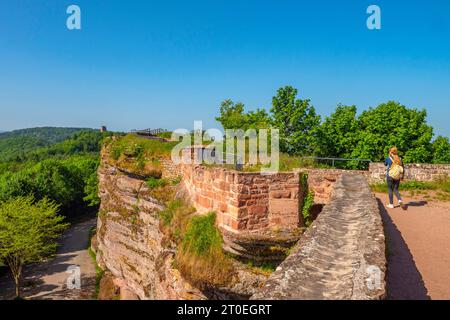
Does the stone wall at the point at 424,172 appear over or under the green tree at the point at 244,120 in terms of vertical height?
under

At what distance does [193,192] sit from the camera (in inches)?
403

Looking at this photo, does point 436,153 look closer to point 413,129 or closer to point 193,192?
point 413,129

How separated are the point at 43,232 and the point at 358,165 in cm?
2911

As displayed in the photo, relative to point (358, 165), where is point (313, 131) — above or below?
above

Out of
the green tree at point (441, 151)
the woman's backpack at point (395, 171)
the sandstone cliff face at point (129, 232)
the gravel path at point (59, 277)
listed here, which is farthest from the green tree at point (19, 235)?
the green tree at point (441, 151)

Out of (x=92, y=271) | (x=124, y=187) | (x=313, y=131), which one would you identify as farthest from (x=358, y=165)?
(x=92, y=271)

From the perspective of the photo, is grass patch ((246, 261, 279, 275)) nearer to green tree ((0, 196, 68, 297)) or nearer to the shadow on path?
the shadow on path

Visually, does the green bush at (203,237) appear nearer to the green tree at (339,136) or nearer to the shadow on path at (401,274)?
the shadow on path at (401,274)

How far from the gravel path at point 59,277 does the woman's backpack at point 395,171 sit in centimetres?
2393

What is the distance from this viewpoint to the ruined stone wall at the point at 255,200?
302 inches

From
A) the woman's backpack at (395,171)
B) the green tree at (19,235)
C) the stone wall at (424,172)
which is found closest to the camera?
the woman's backpack at (395,171)

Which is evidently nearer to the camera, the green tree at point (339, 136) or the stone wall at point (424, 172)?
the stone wall at point (424, 172)

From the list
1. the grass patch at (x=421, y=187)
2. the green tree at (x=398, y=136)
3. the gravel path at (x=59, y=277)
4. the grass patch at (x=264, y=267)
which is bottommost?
the gravel path at (x=59, y=277)

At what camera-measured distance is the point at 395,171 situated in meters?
9.69
